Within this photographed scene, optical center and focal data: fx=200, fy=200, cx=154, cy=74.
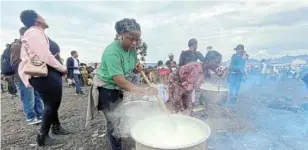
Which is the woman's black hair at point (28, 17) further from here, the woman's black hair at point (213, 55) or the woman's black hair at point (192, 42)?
the woman's black hair at point (192, 42)

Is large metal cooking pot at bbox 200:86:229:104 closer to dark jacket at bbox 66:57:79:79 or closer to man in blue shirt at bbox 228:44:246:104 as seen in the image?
man in blue shirt at bbox 228:44:246:104

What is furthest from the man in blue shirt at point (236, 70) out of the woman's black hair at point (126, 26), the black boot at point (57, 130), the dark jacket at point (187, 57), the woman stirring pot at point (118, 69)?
the black boot at point (57, 130)

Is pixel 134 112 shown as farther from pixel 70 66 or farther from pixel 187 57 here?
pixel 70 66

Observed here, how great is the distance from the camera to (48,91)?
2809mm

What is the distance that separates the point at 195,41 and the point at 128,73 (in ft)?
9.45

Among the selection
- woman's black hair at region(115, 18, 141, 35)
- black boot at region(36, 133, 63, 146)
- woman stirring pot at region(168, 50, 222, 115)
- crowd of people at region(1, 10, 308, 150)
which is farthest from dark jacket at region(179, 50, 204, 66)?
black boot at region(36, 133, 63, 146)

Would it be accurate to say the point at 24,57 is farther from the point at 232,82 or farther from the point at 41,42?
the point at 232,82

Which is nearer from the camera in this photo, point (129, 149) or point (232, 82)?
point (129, 149)

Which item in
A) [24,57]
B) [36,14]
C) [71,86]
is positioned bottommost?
[71,86]

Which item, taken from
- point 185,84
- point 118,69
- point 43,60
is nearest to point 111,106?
point 118,69

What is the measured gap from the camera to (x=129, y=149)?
3031 millimetres

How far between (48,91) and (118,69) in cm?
132

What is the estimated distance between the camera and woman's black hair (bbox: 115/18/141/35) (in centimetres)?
210

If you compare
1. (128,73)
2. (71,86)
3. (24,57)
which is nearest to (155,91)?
(128,73)
